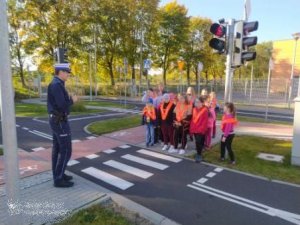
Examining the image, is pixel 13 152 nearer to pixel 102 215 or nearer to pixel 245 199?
pixel 102 215

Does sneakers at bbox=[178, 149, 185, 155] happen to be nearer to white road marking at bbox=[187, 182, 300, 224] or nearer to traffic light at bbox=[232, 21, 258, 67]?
white road marking at bbox=[187, 182, 300, 224]

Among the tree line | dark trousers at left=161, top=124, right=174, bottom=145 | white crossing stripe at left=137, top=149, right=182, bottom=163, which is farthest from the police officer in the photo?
the tree line

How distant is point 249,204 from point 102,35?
120ft

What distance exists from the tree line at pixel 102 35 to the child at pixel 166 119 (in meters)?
27.7

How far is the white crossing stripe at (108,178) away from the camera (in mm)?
5587

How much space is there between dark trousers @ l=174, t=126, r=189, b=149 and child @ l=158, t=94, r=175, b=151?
0.52ft

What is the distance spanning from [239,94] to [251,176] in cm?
2422

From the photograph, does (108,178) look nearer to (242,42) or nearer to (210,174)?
(210,174)

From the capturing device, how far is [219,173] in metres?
6.46

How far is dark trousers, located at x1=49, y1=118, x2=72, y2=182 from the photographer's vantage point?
501 centimetres

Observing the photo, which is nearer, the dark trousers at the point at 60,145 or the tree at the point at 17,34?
the dark trousers at the point at 60,145

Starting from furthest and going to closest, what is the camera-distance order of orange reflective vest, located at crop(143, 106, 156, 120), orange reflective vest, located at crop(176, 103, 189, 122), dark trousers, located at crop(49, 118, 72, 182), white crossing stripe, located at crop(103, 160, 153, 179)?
orange reflective vest, located at crop(143, 106, 156, 120)
orange reflective vest, located at crop(176, 103, 189, 122)
white crossing stripe, located at crop(103, 160, 153, 179)
dark trousers, located at crop(49, 118, 72, 182)

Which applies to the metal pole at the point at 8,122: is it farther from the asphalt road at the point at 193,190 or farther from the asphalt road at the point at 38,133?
the asphalt road at the point at 38,133

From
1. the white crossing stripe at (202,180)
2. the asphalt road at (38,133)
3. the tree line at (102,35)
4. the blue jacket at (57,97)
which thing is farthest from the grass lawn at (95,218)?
the tree line at (102,35)
